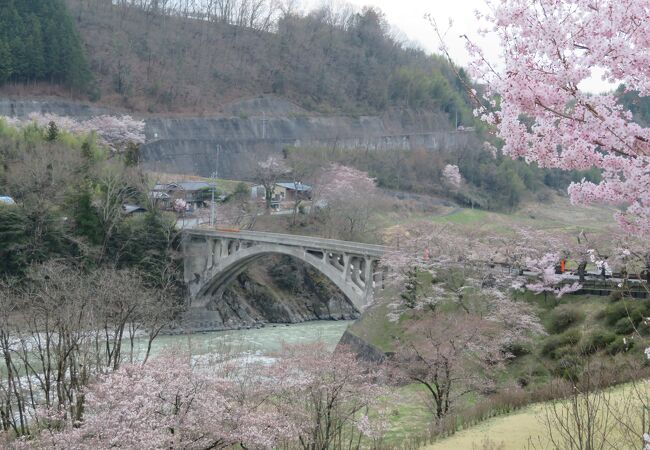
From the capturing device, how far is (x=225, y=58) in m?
58.1

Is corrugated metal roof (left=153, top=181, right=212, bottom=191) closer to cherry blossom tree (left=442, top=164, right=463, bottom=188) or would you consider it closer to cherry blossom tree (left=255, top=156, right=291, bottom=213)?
cherry blossom tree (left=255, top=156, right=291, bottom=213)

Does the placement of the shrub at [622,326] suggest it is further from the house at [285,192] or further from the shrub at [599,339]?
the house at [285,192]

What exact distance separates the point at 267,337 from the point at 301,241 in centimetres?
406

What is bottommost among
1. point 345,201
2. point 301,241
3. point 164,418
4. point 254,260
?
point 254,260

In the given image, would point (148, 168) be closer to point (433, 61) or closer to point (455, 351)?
point (455, 351)

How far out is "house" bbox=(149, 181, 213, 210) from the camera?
34.1 meters

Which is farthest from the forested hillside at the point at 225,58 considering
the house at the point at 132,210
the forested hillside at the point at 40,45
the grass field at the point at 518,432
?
the grass field at the point at 518,432

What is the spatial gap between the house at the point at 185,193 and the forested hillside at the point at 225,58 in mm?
13393

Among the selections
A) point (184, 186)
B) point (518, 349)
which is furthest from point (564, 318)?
point (184, 186)

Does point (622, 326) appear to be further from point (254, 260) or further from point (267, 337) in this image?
point (254, 260)

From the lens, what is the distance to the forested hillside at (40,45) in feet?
141

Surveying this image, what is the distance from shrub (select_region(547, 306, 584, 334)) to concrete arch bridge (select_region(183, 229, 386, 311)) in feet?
19.7

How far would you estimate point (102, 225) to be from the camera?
2964 cm

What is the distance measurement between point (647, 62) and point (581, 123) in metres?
0.50
